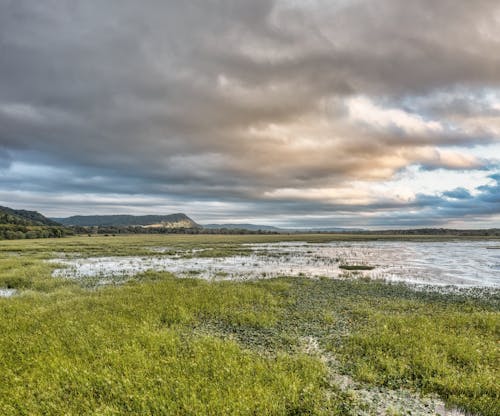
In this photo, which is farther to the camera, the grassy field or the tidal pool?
the tidal pool

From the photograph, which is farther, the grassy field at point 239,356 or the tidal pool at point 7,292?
the tidal pool at point 7,292

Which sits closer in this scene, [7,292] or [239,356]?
[239,356]

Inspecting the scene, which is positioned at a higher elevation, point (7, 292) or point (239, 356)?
point (239, 356)

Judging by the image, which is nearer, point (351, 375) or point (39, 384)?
point (39, 384)

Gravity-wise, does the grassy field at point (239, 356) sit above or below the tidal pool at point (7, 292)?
above

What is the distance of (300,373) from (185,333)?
6.41 m

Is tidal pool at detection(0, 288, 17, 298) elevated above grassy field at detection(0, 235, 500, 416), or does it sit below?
below

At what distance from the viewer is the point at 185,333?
13977 mm

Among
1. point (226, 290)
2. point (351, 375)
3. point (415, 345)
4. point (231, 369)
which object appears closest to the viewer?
point (231, 369)

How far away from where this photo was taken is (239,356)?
11031 mm

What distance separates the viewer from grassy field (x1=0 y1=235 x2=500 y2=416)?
320 inches

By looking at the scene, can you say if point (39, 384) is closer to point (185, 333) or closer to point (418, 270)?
point (185, 333)

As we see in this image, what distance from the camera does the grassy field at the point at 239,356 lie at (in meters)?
8.12

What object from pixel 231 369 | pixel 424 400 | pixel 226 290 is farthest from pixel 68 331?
pixel 424 400
